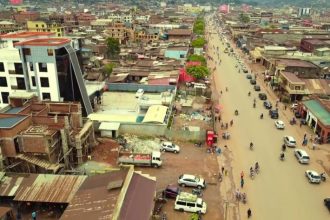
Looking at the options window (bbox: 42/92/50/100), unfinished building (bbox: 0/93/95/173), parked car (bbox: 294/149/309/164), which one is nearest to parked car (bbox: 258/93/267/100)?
parked car (bbox: 294/149/309/164)

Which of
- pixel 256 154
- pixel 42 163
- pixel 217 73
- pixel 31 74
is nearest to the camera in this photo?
pixel 42 163

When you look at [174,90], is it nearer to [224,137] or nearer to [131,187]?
[224,137]

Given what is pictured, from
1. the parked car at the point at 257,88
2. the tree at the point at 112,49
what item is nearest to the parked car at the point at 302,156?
the parked car at the point at 257,88

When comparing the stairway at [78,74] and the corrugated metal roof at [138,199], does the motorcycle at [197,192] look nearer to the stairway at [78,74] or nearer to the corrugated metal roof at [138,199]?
the corrugated metal roof at [138,199]

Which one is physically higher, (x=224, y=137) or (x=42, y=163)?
(x=42, y=163)

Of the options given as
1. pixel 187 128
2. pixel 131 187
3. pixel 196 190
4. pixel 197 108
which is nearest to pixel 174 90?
pixel 197 108

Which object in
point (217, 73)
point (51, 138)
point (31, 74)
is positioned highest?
point (31, 74)

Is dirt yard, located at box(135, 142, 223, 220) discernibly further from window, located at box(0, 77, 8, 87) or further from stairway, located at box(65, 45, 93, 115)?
window, located at box(0, 77, 8, 87)

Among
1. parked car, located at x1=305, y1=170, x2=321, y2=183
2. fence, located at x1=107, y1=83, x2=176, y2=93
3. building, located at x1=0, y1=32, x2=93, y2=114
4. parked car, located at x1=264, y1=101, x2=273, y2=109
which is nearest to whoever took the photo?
parked car, located at x1=305, y1=170, x2=321, y2=183
